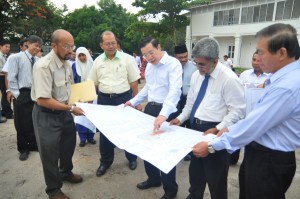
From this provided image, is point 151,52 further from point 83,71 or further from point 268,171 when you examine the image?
point 83,71

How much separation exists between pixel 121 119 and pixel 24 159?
229cm

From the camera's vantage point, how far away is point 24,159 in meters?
3.76

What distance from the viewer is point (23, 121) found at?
3.96m

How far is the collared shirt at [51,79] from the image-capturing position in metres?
2.32

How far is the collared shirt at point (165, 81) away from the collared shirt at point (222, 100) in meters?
0.44

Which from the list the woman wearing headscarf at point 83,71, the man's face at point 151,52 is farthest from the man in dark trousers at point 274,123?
the woman wearing headscarf at point 83,71

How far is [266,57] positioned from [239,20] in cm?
2167

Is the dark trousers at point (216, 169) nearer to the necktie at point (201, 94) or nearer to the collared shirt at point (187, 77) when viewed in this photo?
the necktie at point (201, 94)

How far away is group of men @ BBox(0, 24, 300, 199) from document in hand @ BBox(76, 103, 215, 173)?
0.34ft

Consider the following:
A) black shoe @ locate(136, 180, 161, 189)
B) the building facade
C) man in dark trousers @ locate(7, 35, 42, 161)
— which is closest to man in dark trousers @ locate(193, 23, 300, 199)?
black shoe @ locate(136, 180, 161, 189)

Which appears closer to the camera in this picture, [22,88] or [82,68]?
[22,88]

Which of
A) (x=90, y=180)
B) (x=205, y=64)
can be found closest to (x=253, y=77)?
(x=205, y=64)

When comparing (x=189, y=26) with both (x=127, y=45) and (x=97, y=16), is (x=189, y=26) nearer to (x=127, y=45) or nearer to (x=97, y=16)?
(x=127, y=45)

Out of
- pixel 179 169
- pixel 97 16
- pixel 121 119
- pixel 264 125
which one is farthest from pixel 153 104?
pixel 97 16
